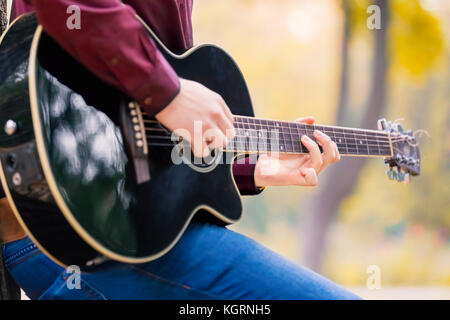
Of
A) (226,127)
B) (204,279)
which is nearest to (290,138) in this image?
(226,127)

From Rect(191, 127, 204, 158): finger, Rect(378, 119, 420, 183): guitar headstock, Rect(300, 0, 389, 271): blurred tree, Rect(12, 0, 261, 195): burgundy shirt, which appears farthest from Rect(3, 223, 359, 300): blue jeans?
Rect(300, 0, 389, 271): blurred tree

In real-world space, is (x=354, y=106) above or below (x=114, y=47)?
below

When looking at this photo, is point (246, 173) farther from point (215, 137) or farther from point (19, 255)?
point (19, 255)

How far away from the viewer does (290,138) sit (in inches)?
61.6

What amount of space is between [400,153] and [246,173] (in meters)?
0.71

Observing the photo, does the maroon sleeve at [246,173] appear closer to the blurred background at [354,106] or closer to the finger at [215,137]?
the finger at [215,137]

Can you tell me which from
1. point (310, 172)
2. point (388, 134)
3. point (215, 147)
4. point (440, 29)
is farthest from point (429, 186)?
point (215, 147)

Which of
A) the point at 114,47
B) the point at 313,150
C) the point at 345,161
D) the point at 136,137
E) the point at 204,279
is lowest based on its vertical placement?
the point at 345,161

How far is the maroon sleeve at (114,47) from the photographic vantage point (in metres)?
0.96

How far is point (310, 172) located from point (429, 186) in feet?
18.0

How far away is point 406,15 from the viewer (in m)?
5.26

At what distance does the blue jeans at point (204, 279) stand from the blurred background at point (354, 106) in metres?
3.80

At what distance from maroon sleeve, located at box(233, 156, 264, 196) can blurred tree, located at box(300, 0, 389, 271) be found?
3.35 meters

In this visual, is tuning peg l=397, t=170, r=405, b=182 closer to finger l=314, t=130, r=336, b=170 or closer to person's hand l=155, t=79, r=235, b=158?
finger l=314, t=130, r=336, b=170
